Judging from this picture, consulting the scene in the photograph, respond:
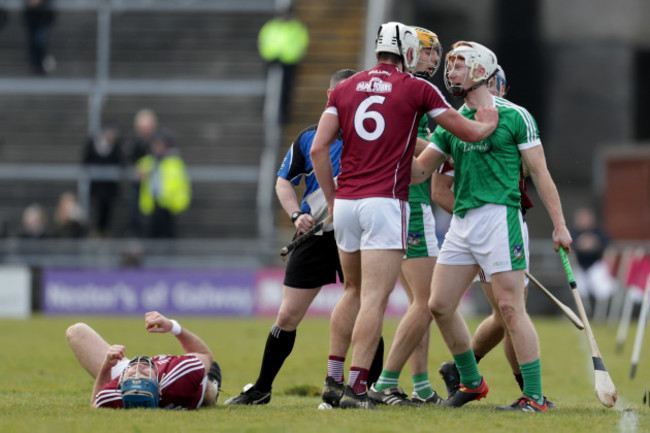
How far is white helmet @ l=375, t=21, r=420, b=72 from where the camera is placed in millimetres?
7883

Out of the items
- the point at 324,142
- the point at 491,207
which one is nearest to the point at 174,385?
the point at 324,142

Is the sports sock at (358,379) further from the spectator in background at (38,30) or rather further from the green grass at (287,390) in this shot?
the spectator in background at (38,30)

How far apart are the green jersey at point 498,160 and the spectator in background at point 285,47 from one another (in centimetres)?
1700

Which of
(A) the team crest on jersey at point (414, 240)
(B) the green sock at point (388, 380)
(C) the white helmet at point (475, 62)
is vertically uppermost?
(C) the white helmet at point (475, 62)

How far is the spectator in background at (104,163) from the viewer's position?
22984mm

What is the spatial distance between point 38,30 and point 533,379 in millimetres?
20653

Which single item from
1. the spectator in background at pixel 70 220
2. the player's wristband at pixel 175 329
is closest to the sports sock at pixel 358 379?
the player's wristband at pixel 175 329

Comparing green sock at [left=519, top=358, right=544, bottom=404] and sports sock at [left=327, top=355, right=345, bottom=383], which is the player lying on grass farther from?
green sock at [left=519, top=358, right=544, bottom=404]

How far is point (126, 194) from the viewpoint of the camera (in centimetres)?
2417

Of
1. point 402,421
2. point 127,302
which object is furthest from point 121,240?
point 402,421

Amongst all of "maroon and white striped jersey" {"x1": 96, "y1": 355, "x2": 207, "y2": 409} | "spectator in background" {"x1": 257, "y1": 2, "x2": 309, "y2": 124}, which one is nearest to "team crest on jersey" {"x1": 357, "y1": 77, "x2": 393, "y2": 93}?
"maroon and white striped jersey" {"x1": 96, "y1": 355, "x2": 207, "y2": 409}

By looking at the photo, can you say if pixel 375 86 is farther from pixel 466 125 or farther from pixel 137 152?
pixel 137 152

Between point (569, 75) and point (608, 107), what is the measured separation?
1.13m

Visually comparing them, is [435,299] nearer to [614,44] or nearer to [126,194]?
[126,194]
